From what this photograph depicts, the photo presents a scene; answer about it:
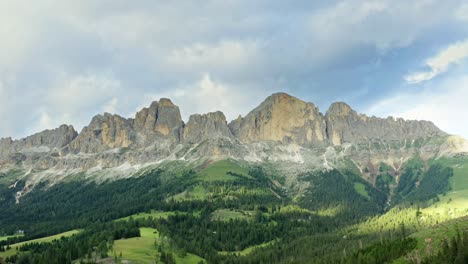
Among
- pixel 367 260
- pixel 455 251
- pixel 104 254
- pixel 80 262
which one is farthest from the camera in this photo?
pixel 104 254

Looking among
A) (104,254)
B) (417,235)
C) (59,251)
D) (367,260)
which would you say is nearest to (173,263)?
(104,254)

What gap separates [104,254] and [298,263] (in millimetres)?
83894

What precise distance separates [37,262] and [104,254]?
2911 centimetres

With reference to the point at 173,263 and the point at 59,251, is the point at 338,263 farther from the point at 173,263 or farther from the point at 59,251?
the point at 59,251

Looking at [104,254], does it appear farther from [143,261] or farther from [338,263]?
[338,263]

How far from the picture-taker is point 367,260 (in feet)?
508

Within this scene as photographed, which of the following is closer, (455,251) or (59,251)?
(455,251)

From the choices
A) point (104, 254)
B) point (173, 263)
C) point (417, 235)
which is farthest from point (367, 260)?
point (104, 254)

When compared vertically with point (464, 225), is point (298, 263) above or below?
below

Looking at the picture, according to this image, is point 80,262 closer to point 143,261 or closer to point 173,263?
point 143,261

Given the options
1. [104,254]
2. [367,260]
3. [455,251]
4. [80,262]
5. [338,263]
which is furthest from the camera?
[104,254]

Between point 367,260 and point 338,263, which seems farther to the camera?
point 338,263

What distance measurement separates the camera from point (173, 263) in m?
197

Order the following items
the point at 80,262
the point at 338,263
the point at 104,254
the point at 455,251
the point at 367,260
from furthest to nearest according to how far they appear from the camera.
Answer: the point at 104,254 < the point at 80,262 < the point at 338,263 < the point at 367,260 < the point at 455,251
